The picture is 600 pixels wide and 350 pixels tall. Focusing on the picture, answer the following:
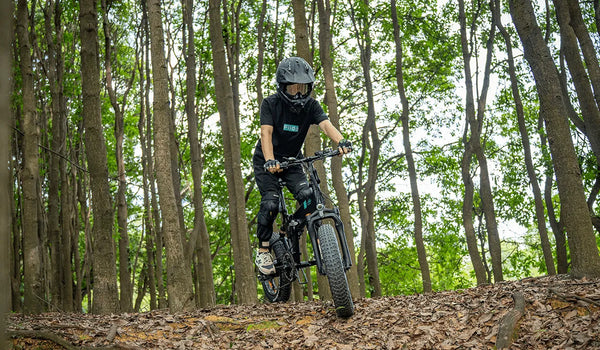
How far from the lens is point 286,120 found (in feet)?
21.4

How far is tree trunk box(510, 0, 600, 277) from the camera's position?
21.7ft

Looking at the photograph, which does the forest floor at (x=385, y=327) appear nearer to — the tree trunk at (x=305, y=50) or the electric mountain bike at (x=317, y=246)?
the electric mountain bike at (x=317, y=246)

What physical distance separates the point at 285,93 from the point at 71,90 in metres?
11.5

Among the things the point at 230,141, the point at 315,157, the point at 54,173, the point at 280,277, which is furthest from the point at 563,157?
the point at 54,173

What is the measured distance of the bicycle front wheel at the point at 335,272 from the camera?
18.5ft

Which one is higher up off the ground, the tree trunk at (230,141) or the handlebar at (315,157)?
the tree trunk at (230,141)

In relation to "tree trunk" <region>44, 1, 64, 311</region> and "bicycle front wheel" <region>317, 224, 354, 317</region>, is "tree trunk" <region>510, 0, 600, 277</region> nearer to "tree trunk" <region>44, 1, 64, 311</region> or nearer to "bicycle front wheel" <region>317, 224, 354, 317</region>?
"bicycle front wheel" <region>317, 224, 354, 317</region>

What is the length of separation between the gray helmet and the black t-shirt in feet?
0.39

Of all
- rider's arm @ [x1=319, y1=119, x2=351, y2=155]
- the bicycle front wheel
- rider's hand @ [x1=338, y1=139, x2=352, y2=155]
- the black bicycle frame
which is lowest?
the bicycle front wheel

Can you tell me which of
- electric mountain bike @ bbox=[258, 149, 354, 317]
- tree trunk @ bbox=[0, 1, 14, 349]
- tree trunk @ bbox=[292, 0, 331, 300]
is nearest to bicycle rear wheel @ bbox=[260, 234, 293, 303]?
electric mountain bike @ bbox=[258, 149, 354, 317]

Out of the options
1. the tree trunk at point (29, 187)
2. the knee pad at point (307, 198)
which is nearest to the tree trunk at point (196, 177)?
the tree trunk at point (29, 187)

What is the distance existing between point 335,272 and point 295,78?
83.5 inches

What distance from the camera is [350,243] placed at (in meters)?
11.9

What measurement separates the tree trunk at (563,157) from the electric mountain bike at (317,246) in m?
2.74
